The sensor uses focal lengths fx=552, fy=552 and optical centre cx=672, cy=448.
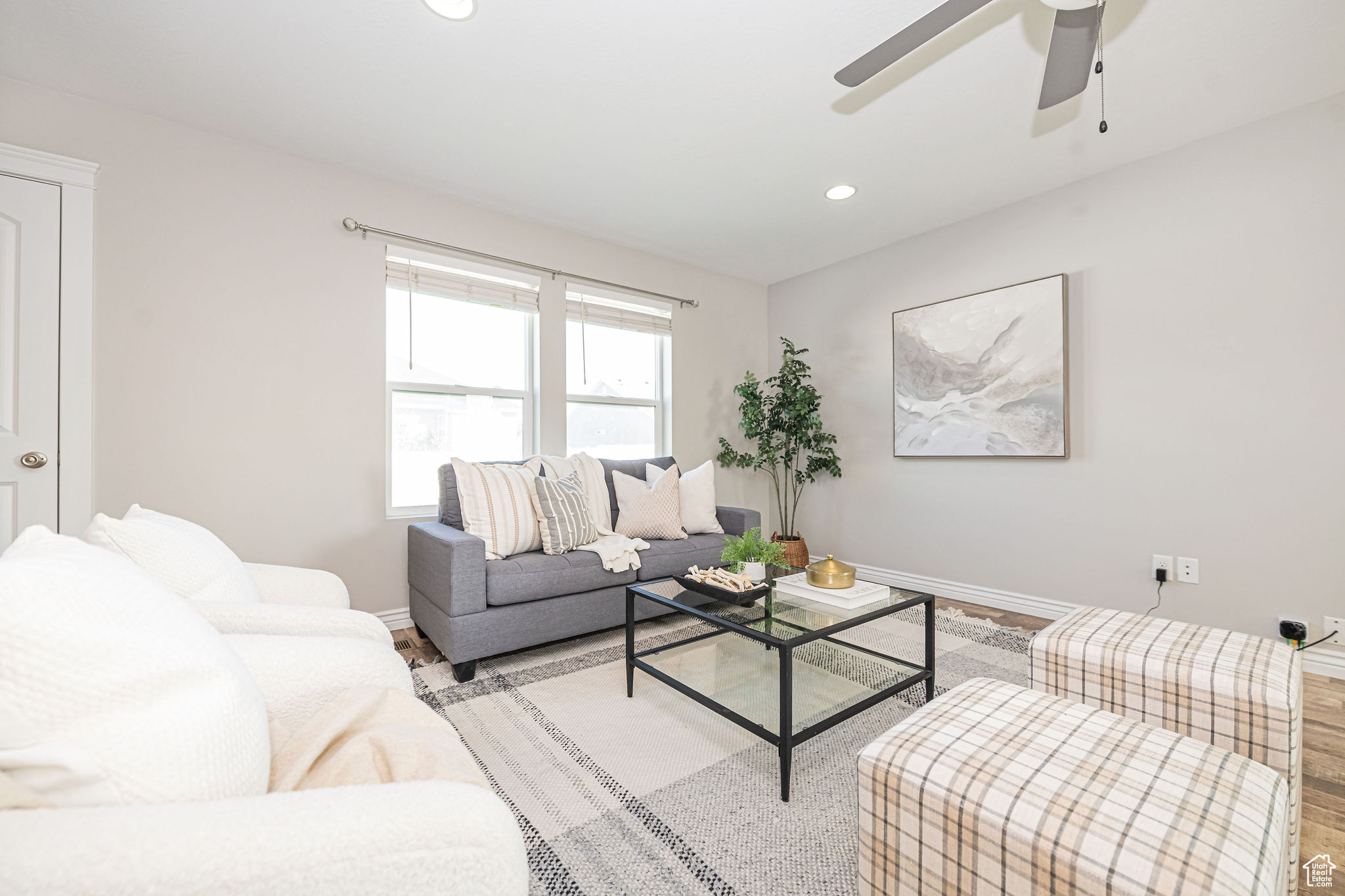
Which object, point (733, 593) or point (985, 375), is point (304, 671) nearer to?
point (733, 593)

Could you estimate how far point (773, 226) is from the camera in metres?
3.63

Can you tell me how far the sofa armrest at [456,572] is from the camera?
2.32 meters

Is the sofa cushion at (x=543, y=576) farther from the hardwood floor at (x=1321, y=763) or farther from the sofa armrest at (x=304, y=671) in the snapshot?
the sofa armrest at (x=304, y=671)

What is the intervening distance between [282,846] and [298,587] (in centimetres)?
143

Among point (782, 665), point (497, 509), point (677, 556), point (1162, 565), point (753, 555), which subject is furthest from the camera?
point (677, 556)

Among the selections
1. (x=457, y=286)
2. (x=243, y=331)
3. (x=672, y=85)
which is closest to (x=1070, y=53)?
(x=672, y=85)

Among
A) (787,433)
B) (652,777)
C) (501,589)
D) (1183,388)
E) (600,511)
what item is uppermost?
(1183,388)

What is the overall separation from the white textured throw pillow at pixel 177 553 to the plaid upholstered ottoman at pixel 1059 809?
1.50 m

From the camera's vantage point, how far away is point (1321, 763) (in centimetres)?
170

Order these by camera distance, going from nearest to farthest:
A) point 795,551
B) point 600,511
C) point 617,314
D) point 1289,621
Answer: point 1289,621 < point 600,511 < point 617,314 < point 795,551

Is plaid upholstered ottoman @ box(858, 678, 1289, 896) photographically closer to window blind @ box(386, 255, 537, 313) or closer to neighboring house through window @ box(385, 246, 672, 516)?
neighboring house through window @ box(385, 246, 672, 516)

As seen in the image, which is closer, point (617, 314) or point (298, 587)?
point (298, 587)

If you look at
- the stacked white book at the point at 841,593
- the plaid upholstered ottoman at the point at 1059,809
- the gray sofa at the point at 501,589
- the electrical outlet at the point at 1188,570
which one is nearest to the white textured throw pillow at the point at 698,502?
the gray sofa at the point at 501,589

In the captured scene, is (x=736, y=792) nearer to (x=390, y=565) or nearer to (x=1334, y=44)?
(x=390, y=565)
